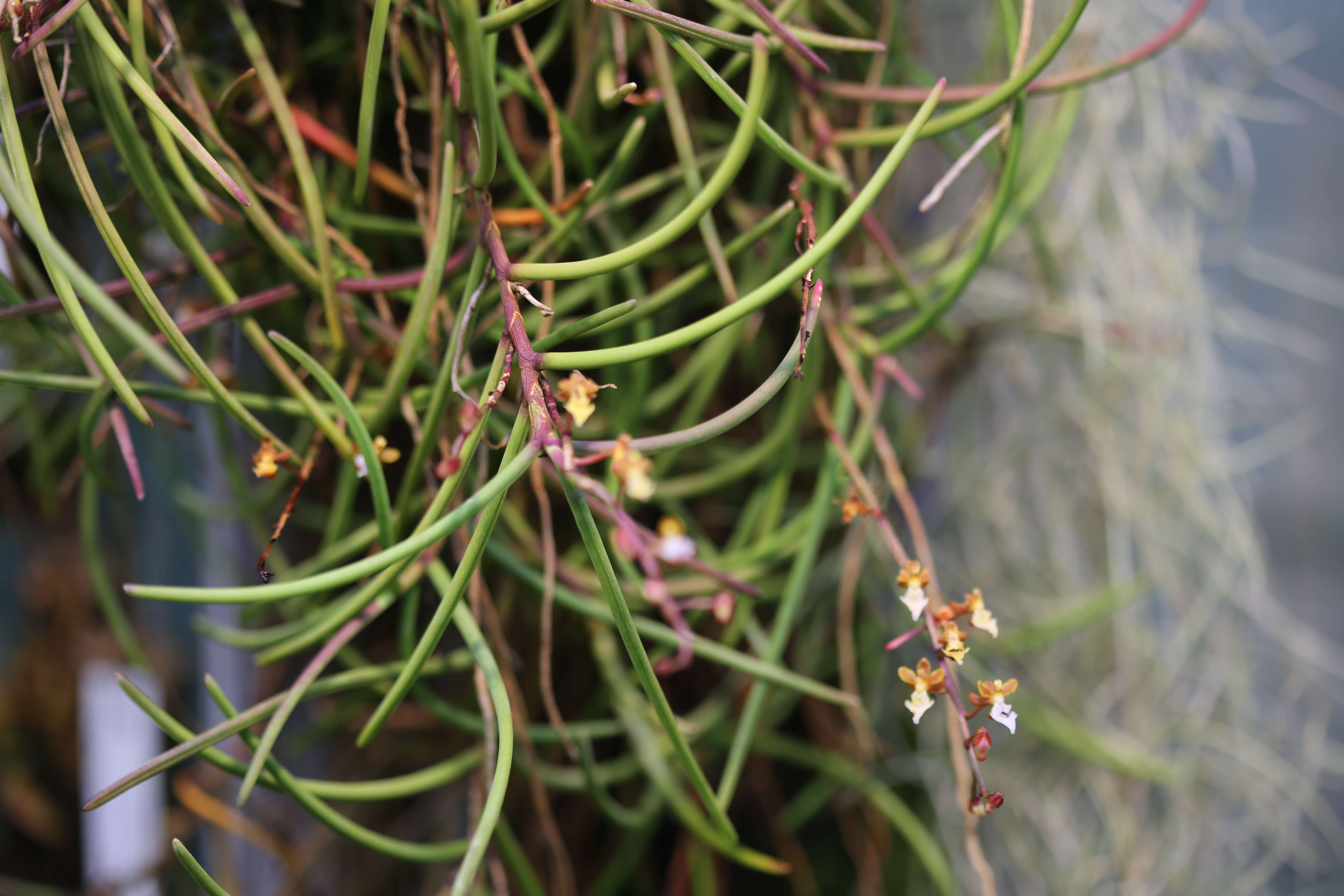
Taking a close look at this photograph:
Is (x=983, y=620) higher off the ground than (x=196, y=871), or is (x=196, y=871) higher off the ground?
(x=983, y=620)

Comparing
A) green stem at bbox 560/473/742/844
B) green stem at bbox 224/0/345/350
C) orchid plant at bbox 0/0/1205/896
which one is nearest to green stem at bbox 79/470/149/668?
orchid plant at bbox 0/0/1205/896

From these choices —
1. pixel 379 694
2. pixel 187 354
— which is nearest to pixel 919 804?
pixel 379 694

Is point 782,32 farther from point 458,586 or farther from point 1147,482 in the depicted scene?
point 1147,482

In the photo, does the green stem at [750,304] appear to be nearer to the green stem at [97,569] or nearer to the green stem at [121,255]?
the green stem at [121,255]

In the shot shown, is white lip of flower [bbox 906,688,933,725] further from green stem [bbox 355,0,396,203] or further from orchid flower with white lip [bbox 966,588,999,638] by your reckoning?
green stem [bbox 355,0,396,203]

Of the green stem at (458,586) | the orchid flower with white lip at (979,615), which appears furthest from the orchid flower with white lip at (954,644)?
the green stem at (458,586)

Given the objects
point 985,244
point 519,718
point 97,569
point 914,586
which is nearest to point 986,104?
point 985,244

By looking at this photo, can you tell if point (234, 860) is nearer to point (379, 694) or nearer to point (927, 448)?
point (379, 694)
